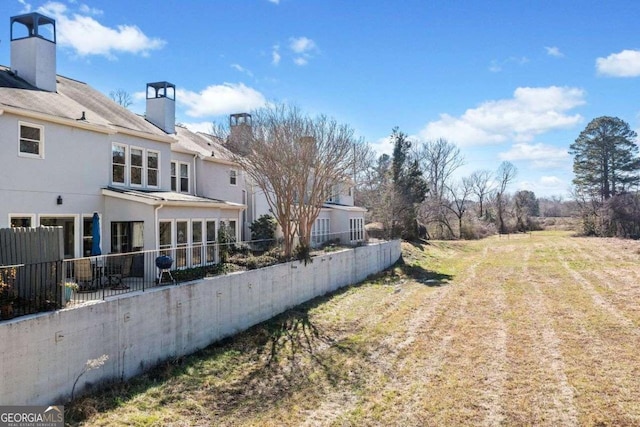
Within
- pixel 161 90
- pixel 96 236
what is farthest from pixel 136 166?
pixel 161 90

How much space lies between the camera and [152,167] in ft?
55.3

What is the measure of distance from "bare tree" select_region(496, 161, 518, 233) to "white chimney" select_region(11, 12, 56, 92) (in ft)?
201

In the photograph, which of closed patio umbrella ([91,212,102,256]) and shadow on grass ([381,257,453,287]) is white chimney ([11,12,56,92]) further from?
shadow on grass ([381,257,453,287])

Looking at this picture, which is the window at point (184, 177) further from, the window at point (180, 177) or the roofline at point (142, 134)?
the roofline at point (142, 134)

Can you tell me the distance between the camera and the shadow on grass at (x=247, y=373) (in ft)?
30.1

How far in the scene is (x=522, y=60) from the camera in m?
19.3

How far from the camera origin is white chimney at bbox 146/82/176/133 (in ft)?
67.4

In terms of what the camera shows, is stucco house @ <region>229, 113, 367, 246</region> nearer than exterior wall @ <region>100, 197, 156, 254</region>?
No

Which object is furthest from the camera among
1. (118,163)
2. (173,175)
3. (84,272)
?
(173,175)

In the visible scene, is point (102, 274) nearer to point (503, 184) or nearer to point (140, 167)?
point (140, 167)

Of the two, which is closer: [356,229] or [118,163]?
[118,163]

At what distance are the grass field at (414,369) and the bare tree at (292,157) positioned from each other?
14.8 ft

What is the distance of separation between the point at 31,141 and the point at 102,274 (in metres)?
4.50

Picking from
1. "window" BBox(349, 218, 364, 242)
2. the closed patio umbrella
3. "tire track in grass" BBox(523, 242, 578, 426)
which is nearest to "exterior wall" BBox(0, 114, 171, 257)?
the closed patio umbrella
